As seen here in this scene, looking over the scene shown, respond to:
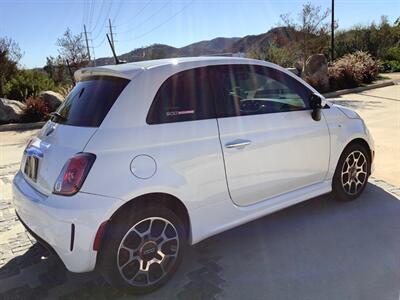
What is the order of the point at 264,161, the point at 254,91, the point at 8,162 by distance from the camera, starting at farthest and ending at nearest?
the point at 8,162, the point at 254,91, the point at 264,161

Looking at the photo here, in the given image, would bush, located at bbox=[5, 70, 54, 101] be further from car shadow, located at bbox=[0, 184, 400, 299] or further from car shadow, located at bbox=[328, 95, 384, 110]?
car shadow, located at bbox=[0, 184, 400, 299]

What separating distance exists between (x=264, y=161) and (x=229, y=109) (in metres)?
0.54

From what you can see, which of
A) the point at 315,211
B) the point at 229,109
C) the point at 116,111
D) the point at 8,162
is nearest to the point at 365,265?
the point at 315,211

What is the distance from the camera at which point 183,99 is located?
2834 mm

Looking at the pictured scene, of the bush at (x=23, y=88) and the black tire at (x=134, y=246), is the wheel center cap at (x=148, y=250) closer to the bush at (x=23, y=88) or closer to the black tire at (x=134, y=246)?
the black tire at (x=134, y=246)

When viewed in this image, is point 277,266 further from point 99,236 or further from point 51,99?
point 51,99

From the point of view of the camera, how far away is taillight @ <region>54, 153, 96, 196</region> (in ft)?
7.93

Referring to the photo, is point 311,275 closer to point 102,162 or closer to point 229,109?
point 229,109

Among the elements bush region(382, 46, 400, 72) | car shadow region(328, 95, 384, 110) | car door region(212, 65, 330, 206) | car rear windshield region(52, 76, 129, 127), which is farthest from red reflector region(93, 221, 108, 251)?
bush region(382, 46, 400, 72)

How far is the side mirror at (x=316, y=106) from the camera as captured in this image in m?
3.51

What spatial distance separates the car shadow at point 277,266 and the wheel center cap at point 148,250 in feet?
0.94

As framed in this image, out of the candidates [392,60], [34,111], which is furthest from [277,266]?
[392,60]

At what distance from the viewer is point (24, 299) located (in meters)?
2.74

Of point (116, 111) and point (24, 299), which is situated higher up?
point (116, 111)
